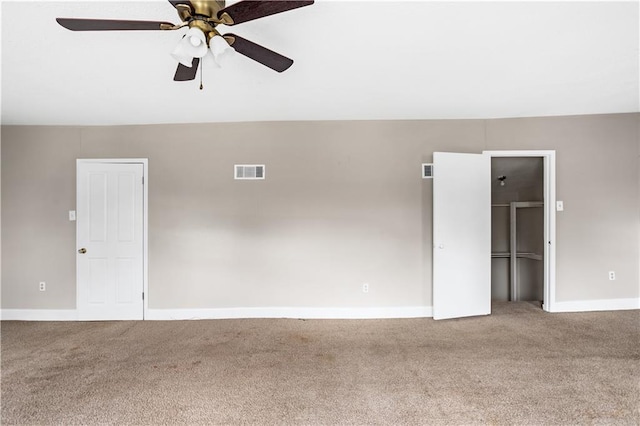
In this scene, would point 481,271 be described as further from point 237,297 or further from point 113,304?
point 113,304

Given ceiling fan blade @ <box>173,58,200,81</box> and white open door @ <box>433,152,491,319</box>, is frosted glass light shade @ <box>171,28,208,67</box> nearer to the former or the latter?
ceiling fan blade @ <box>173,58,200,81</box>

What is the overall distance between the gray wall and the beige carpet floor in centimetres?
48

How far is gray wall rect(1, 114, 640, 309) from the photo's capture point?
3.67m

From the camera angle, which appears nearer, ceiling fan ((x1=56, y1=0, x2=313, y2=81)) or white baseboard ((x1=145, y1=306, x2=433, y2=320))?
ceiling fan ((x1=56, y1=0, x2=313, y2=81))

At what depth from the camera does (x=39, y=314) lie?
3.65 meters

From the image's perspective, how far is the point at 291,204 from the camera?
3699mm

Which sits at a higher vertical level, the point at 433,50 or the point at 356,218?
the point at 433,50

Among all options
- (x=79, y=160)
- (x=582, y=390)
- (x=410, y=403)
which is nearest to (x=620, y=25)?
(x=582, y=390)

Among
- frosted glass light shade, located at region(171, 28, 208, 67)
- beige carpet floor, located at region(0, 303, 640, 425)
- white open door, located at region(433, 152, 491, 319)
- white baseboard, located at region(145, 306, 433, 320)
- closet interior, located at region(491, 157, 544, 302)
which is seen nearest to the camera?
frosted glass light shade, located at region(171, 28, 208, 67)

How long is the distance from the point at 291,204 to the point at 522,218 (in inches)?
159

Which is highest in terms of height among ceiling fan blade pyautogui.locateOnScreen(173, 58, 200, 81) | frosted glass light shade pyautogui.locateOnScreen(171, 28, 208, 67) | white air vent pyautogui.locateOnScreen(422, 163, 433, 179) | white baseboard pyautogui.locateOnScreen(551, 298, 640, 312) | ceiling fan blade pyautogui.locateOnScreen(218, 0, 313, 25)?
ceiling fan blade pyautogui.locateOnScreen(218, 0, 313, 25)

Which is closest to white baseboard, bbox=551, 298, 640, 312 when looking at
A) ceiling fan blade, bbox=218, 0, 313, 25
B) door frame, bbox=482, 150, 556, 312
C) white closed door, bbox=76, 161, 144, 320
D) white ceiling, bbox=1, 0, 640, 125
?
door frame, bbox=482, 150, 556, 312

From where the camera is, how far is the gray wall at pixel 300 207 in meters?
3.67

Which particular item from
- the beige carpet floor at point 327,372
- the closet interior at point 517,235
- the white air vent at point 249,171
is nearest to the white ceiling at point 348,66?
the white air vent at point 249,171
